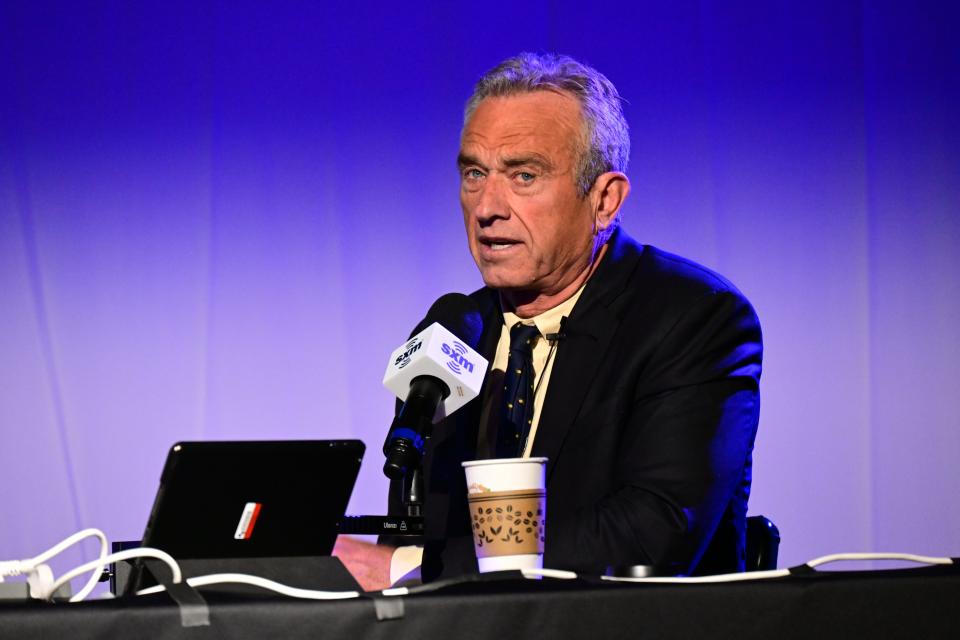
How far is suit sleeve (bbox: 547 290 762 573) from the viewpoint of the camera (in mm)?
1862

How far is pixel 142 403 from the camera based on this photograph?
402 cm

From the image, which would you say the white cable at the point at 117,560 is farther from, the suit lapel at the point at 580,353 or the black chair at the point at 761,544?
the black chair at the point at 761,544

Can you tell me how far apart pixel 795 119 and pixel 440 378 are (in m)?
2.99

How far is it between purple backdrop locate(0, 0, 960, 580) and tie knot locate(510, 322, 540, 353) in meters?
1.65

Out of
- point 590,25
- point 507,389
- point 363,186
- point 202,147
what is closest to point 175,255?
point 202,147

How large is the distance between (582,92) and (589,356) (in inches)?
25.5

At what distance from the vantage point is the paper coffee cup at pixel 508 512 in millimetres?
1412

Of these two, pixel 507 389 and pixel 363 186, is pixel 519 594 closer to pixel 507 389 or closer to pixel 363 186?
pixel 507 389

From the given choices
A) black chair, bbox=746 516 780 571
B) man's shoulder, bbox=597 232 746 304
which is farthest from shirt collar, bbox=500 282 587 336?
black chair, bbox=746 516 780 571

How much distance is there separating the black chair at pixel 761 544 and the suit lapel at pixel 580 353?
44 cm

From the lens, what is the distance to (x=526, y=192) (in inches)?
95.8

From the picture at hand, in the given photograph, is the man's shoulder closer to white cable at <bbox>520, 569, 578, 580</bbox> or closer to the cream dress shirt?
the cream dress shirt

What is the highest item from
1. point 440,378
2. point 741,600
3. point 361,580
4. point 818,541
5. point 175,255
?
point 175,255

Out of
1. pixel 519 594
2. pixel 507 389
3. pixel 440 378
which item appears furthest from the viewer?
pixel 507 389
